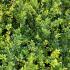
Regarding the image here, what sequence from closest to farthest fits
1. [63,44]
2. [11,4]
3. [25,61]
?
[25,61] → [63,44] → [11,4]

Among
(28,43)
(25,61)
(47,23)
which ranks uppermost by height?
(47,23)

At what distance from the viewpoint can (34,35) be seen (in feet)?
10.4

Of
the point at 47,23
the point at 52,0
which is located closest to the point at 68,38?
the point at 47,23

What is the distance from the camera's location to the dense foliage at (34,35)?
9.77 feet

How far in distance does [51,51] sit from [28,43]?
11.4 inches

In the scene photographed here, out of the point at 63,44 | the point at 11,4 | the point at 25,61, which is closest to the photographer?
the point at 25,61

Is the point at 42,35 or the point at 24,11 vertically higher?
the point at 24,11

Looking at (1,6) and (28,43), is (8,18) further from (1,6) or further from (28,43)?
(28,43)

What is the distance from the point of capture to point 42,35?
10.3 ft

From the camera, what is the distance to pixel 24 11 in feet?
10.6

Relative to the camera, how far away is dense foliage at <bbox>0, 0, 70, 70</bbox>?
298 cm

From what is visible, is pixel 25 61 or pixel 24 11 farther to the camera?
pixel 24 11

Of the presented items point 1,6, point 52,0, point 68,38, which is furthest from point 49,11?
point 1,6

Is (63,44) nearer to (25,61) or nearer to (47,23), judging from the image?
(47,23)
